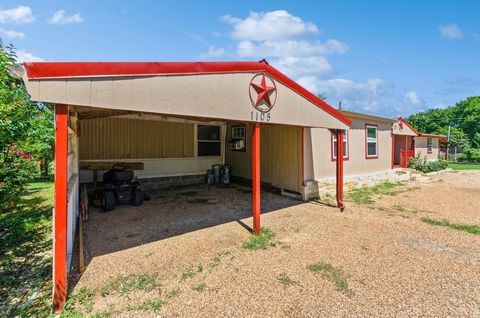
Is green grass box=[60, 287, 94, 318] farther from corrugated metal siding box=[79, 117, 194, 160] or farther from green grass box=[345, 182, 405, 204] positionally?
green grass box=[345, 182, 405, 204]

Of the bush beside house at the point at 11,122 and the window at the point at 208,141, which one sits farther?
the window at the point at 208,141

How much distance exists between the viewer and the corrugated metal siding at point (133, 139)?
8609 mm

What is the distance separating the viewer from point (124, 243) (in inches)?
195

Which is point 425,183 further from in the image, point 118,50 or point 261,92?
point 118,50

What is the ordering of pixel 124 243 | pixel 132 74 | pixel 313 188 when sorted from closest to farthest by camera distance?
pixel 132 74, pixel 124 243, pixel 313 188

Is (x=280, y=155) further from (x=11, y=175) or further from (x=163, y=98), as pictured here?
(x=11, y=175)

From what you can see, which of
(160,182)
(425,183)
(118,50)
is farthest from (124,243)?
(425,183)

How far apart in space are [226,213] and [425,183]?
10.6m

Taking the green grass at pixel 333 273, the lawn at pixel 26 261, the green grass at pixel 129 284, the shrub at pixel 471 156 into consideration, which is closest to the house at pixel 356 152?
the green grass at pixel 333 273

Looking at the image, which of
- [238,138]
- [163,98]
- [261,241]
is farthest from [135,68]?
[238,138]

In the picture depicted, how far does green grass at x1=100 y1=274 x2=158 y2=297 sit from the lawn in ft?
2.12

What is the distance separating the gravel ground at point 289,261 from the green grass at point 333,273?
0.21 ft

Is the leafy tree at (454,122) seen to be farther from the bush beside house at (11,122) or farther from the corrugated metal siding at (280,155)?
the bush beside house at (11,122)

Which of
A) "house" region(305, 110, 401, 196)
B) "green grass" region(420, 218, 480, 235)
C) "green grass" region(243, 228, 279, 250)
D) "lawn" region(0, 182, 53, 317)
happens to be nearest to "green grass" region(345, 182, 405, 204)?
"house" region(305, 110, 401, 196)
